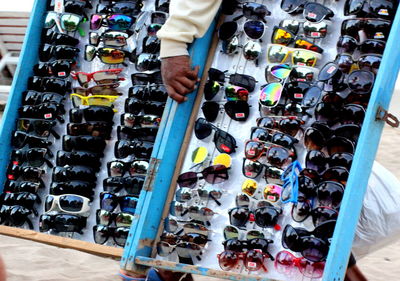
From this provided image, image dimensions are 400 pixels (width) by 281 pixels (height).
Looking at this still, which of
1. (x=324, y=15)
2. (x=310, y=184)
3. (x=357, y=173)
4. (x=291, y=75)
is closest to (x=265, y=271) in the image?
(x=310, y=184)

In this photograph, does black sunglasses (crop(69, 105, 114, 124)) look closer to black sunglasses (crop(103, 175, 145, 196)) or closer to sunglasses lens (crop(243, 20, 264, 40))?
black sunglasses (crop(103, 175, 145, 196))

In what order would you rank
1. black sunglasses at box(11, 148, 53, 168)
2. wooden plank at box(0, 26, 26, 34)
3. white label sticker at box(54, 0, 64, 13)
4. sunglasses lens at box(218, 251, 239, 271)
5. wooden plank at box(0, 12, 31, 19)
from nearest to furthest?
1. sunglasses lens at box(218, 251, 239, 271)
2. black sunglasses at box(11, 148, 53, 168)
3. white label sticker at box(54, 0, 64, 13)
4. wooden plank at box(0, 12, 31, 19)
5. wooden plank at box(0, 26, 26, 34)

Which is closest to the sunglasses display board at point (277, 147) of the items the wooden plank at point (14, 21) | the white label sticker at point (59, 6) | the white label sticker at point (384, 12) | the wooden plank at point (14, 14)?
the white label sticker at point (384, 12)

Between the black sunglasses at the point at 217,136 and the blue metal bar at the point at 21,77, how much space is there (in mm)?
1104

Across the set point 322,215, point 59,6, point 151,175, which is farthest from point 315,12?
point 59,6

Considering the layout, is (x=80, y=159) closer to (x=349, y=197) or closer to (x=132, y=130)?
(x=132, y=130)

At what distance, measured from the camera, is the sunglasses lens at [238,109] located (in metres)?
3.46

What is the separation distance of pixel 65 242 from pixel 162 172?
0.58 metres

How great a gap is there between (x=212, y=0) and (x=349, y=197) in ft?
3.65

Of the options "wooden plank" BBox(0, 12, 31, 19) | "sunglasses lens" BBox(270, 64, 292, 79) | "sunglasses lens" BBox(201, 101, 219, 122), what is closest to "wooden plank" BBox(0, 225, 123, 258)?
"sunglasses lens" BBox(201, 101, 219, 122)

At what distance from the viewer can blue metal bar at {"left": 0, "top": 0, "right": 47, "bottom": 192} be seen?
13.3ft

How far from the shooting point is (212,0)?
3414mm

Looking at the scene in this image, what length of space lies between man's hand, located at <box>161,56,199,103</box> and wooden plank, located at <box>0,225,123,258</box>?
0.75 meters

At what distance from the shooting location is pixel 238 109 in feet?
11.3
